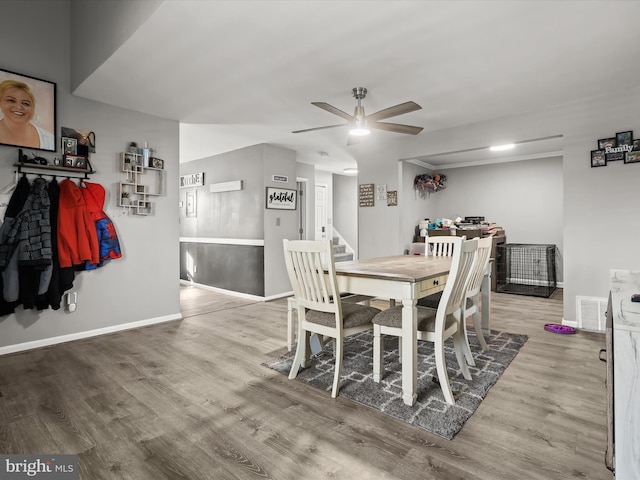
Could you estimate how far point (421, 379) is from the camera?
2.41m

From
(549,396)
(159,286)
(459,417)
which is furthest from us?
(159,286)

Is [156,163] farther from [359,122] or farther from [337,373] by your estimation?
[337,373]

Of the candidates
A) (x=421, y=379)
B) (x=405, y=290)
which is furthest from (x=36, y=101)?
(x=421, y=379)

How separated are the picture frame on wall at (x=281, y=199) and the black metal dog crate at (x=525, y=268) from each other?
3.70m

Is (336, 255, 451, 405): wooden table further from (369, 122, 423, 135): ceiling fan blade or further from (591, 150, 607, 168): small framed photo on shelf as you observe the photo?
(591, 150, 607, 168): small framed photo on shelf

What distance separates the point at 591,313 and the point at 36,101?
5841 mm

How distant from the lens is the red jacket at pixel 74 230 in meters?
3.16

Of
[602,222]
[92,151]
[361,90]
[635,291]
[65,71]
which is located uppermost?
[65,71]

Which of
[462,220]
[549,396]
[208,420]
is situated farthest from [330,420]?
[462,220]

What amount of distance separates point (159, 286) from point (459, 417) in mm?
3473

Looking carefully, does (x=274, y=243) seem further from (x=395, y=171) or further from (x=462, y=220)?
(x=462, y=220)

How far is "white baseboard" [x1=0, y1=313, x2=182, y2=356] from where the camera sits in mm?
3061

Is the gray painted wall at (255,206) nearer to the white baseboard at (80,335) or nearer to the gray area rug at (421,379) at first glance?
the white baseboard at (80,335)

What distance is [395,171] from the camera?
5145 millimetres
